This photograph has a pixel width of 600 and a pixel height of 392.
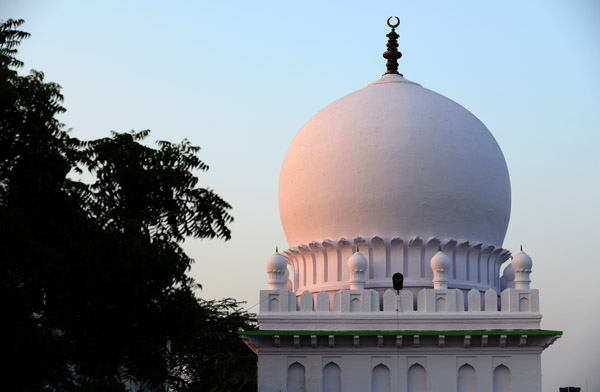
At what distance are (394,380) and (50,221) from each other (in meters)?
9.08

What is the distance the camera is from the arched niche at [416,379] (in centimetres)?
2095

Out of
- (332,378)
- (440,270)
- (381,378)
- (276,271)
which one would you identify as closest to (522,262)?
(440,270)

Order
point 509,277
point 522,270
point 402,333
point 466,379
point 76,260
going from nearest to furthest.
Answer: point 76,260, point 402,333, point 466,379, point 522,270, point 509,277

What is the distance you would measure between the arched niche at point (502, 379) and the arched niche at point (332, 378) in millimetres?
3209

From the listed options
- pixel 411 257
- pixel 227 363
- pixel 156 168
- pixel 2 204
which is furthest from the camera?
pixel 227 363

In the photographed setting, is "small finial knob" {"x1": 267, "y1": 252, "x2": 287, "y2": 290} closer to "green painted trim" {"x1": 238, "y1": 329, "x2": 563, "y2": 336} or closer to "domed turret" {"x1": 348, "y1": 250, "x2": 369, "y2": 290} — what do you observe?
"green painted trim" {"x1": 238, "y1": 329, "x2": 563, "y2": 336}

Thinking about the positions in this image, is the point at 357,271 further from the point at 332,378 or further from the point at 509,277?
the point at 509,277

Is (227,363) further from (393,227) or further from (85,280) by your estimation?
(85,280)

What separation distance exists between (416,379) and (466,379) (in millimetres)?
1028

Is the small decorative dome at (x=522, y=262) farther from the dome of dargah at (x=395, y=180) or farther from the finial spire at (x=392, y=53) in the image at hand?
the finial spire at (x=392, y=53)

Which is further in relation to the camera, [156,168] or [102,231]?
[156,168]

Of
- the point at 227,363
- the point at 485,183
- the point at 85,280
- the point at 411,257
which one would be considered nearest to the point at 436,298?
the point at 411,257

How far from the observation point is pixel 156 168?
15914 mm

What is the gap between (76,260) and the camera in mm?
14117
